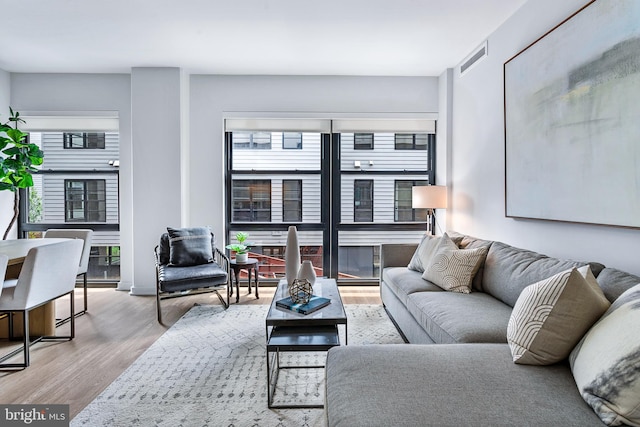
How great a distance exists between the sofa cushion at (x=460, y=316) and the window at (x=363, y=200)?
7.26ft

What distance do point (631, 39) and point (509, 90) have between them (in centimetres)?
121

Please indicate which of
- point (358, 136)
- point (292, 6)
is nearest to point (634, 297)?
point (292, 6)

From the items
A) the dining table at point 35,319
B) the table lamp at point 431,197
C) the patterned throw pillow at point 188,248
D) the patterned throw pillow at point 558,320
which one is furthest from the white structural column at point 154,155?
the patterned throw pillow at point 558,320

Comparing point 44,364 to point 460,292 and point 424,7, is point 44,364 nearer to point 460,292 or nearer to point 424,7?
point 460,292

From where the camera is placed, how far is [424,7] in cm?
306

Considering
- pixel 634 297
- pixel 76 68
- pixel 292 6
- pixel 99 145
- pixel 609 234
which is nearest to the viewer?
pixel 634 297

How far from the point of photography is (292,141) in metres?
4.84

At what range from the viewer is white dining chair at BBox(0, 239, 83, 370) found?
2.50 metres

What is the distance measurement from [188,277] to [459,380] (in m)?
2.78

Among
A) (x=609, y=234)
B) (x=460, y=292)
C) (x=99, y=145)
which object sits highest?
(x=99, y=145)

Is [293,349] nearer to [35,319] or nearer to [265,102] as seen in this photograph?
[35,319]

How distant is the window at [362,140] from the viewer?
16.0ft

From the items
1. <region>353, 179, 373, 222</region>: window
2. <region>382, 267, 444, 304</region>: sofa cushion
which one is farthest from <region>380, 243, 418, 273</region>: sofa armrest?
<region>353, 179, 373, 222</region>: window

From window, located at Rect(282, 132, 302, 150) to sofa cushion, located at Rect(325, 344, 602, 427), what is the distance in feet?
11.7
